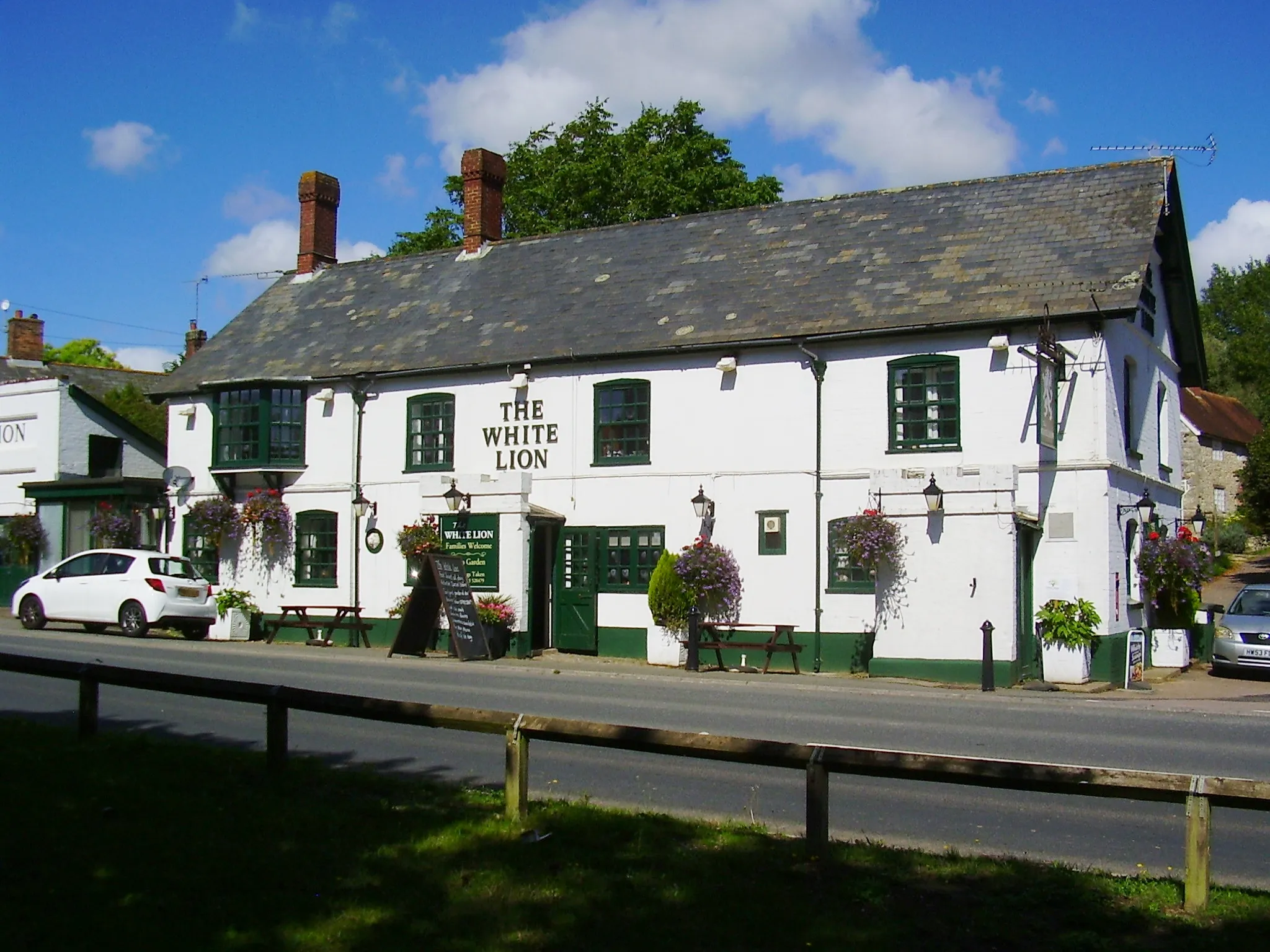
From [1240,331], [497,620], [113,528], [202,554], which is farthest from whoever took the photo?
[1240,331]

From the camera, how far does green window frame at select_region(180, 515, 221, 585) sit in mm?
27359

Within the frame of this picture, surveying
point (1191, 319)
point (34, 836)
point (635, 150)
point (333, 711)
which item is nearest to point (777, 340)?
point (1191, 319)

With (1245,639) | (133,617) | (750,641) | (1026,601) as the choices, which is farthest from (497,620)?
(1245,639)

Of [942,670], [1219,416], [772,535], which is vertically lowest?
[942,670]

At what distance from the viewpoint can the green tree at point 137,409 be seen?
38.9 meters

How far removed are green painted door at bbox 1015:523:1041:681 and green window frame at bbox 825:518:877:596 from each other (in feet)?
7.57

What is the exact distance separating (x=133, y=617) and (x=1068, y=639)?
1673 centimetres

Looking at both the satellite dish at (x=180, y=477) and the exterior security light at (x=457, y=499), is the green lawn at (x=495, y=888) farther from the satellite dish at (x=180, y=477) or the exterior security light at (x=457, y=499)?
the satellite dish at (x=180, y=477)

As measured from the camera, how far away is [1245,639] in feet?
69.4

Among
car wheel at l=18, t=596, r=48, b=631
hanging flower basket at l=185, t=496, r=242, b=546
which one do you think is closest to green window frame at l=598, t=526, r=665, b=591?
hanging flower basket at l=185, t=496, r=242, b=546

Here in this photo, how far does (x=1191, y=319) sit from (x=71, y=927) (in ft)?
82.3

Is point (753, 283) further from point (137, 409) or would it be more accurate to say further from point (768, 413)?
point (137, 409)

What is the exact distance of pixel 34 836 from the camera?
283 inches

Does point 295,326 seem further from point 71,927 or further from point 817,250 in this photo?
point 71,927
